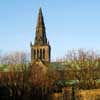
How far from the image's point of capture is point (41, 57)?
305 ft

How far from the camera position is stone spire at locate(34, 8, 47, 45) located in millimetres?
91812

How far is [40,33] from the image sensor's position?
92.1 metres

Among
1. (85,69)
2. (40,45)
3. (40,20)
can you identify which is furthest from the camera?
(40,20)

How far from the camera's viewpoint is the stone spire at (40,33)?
91812 mm

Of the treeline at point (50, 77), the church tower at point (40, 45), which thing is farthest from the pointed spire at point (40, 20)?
the treeline at point (50, 77)

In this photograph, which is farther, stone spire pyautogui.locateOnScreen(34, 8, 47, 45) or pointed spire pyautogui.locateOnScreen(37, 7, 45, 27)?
pointed spire pyautogui.locateOnScreen(37, 7, 45, 27)

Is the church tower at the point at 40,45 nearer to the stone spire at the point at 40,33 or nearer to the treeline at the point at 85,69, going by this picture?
the stone spire at the point at 40,33

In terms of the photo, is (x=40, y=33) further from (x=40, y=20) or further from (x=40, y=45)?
(x=40, y=20)

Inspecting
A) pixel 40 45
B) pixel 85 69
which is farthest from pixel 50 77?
pixel 40 45

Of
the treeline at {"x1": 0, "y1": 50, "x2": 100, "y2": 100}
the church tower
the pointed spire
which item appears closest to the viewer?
the treeline at {"x1": 0, "y1": 50, "x2": 100, "y2": 100}

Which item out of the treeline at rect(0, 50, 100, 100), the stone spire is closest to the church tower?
the stone spire

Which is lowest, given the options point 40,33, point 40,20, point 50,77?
point 50,77

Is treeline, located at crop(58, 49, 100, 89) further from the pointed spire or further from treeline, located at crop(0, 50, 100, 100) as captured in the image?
the pointed spire

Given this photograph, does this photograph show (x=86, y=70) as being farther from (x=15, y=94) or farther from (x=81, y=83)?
(x=15, y=94)
